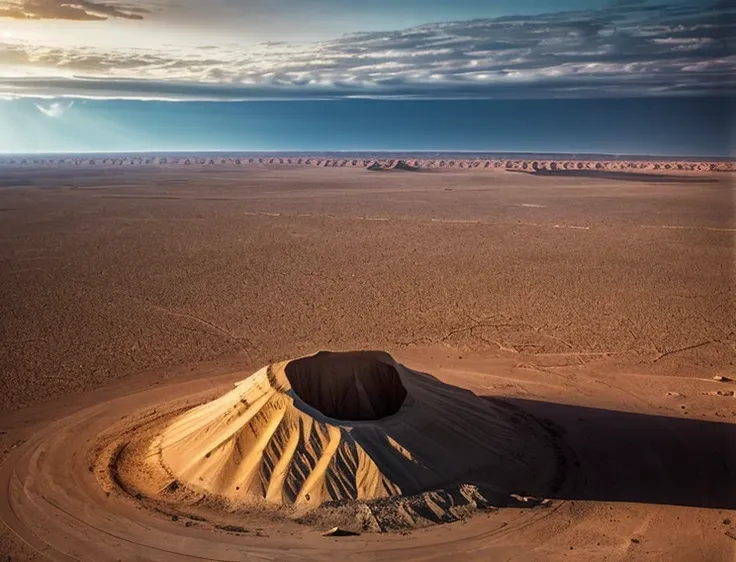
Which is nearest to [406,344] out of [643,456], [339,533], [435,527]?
[643,456]

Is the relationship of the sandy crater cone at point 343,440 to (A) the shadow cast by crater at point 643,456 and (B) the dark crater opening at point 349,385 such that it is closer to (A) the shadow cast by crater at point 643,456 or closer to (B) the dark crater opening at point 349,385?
(B) the dark crater opening at point 349,385

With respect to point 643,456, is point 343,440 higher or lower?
higher

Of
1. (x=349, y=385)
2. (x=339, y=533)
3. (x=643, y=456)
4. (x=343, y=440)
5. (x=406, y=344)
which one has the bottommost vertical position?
(x=406, y=344)

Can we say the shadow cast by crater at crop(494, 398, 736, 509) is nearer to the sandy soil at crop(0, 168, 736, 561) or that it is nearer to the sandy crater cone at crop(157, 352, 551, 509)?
the sandy soil at crop(0, 168, 736, 561)

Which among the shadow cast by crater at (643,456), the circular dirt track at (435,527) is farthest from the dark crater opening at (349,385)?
the shadow cast by crater at (643,456)

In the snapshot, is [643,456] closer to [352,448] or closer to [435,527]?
[435,527]

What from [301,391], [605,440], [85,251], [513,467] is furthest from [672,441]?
[85,251]
